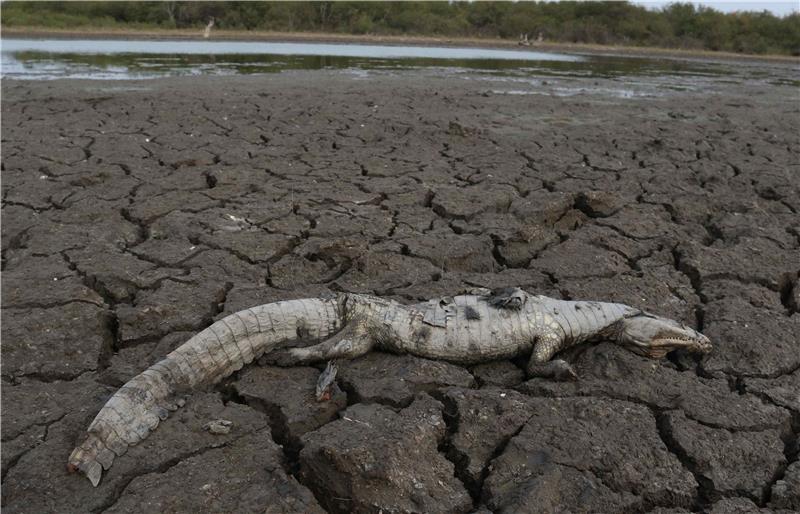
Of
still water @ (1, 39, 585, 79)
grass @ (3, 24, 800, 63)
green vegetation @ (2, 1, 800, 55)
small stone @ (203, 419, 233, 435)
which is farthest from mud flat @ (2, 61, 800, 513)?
green vegetation @ (2, 1, 800, 55)

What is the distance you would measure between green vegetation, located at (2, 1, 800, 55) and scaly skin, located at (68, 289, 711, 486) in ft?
123

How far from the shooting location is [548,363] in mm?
2850

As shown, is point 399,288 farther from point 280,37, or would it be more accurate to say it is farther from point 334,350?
point 280,37

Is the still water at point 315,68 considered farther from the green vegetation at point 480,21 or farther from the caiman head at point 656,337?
the green vegetation at point 480,21

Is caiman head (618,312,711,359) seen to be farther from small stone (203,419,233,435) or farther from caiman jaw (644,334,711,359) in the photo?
small stone (203,419,233,435)

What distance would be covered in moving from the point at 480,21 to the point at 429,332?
45.4 metres

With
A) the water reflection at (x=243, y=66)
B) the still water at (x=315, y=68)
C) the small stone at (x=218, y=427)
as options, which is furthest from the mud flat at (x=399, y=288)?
the water reflection at (x=243, y=66)

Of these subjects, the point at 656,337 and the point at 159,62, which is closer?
the point at 656,337

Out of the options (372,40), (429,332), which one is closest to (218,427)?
(429,332)

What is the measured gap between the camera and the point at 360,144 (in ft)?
24.0

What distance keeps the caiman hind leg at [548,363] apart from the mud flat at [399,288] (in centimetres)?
7

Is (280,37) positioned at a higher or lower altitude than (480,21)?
lower

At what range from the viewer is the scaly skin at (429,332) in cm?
275

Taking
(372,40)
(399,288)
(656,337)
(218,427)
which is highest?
(372,40)
